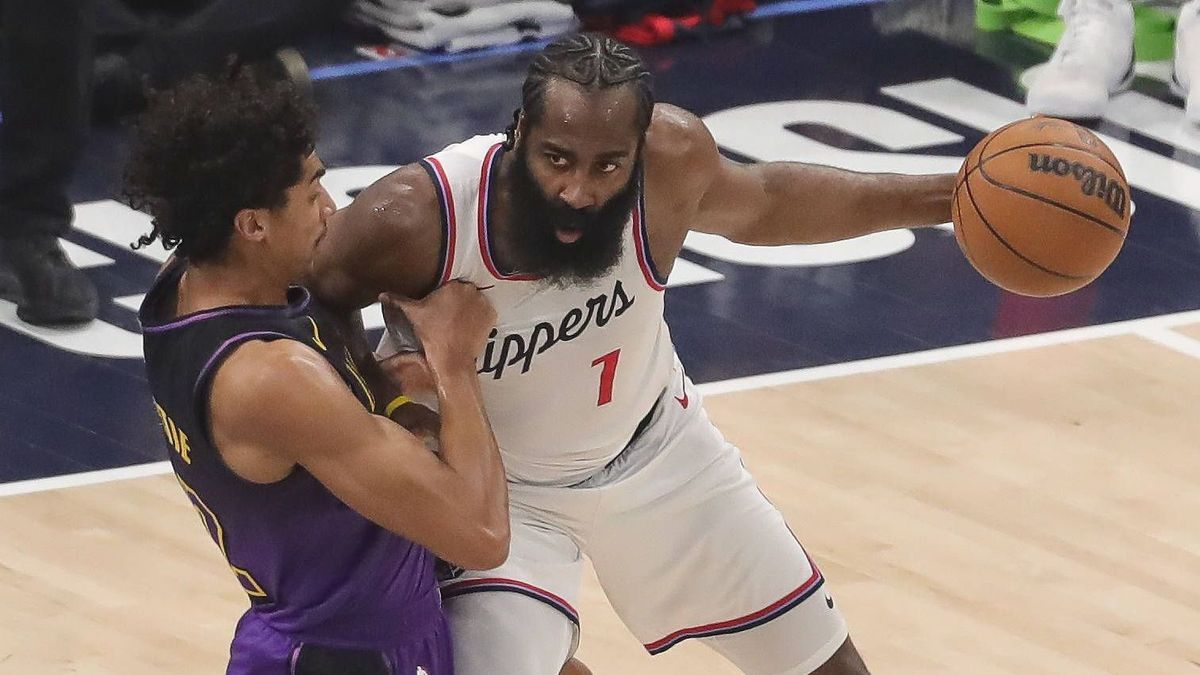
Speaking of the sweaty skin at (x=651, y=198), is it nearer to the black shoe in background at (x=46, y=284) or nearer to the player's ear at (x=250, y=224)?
the player's ear at (x=250, y=224)

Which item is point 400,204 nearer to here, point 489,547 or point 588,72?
point 588,72

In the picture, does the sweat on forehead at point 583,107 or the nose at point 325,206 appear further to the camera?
the sweat on forehead at point 583,107

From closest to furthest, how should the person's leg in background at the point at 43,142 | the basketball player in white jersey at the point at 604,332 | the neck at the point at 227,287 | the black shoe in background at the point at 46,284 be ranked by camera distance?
the neck at the point at 227,287, the basketball player in white jersey at the point at 604,332, the person's leg in background at the point at 43,142, the black shoe in background at the point at 46,284

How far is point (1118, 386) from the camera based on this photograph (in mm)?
6816

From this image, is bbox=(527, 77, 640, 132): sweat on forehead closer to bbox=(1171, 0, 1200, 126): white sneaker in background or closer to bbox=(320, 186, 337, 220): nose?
bbox=(320, 186, 337, 220): nose

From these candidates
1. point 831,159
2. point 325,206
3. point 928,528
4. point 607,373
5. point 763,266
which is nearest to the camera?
point 325,206

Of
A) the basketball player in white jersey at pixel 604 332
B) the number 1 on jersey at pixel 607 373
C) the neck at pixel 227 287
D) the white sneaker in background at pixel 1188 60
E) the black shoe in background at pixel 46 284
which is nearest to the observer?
the neck at pixel 227 287

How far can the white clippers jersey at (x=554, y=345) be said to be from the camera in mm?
4035

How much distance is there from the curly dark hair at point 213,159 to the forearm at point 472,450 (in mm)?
450

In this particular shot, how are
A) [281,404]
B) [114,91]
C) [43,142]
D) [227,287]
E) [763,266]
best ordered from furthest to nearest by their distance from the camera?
[114,91] < [763,266] < [43,142] < [227,287] < [281,404]

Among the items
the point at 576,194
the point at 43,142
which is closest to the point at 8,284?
the point at 43,142

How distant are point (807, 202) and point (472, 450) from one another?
1.16 m

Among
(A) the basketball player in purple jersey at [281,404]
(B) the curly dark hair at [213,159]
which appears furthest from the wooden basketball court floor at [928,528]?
(B) the curly dark hair at [213,159]

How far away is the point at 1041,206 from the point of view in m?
4.37
